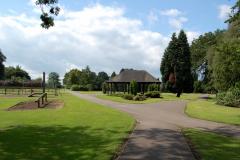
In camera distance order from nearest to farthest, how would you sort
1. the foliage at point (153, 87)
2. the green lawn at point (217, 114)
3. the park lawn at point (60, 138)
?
1. the park lawn at point (60, 138)
2. the green lawn at point (217, 114)
3. the foliage at point (153, 87)

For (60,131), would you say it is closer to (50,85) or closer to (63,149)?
(63,149)

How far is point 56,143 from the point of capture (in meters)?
14.2

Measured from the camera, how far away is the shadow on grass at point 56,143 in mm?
11898

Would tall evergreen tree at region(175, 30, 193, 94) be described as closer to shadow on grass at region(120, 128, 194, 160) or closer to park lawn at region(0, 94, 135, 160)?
park lawn at region(0, 94, 135, 160)

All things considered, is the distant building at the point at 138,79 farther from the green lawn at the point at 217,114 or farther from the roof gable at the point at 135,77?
the green lawn at the point at 217,114

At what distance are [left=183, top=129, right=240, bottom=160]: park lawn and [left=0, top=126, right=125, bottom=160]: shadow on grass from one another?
9.44 feet

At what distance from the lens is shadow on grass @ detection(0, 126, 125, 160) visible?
39.0ft

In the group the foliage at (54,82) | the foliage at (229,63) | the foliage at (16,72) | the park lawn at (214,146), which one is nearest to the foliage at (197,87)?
the foliage at (54,82)

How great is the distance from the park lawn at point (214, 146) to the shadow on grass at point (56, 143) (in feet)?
9.44

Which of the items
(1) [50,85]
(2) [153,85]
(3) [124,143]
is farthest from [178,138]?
(1) [50,85]

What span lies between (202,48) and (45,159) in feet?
243

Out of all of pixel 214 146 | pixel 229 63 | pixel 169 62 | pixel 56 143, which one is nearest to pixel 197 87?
pixel 169 62

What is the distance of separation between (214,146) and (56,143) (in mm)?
5588

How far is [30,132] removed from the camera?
667 inches
